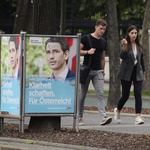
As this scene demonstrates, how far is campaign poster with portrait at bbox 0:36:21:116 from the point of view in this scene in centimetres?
634

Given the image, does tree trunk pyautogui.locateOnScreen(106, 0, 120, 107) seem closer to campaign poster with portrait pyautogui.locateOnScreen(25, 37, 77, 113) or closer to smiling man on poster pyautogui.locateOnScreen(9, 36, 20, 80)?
campaign poster with portrait pyautogui.locateOnScreen(25, 37, 77, 113)

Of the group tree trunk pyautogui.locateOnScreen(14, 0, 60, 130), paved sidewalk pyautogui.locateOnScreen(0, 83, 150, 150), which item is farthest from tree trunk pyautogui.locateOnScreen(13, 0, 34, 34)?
tree trunk pyautogui.locateOnScreen(14, 0, 60, 130)

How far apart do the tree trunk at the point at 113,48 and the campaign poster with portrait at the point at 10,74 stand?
471cm

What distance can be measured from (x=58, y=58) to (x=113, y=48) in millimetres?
4584

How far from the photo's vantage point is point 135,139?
232 inches

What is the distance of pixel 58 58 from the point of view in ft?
20.7

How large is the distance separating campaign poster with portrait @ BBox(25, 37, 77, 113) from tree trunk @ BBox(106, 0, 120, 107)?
4.45m

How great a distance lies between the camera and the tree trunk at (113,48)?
420 inches

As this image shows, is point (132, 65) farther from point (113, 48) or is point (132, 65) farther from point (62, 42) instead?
point (113, 48)

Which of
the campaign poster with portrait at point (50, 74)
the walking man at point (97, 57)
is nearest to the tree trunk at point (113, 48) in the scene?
the walking man at point (97, 57)

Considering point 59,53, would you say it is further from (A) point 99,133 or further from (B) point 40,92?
(A) point 99,133

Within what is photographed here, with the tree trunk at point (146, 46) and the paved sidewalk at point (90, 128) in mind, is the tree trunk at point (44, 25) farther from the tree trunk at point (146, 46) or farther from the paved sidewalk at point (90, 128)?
the tree trunk at point (146, 46)

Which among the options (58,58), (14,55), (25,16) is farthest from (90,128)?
(25,16)

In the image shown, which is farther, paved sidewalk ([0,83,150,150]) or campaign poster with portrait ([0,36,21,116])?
campaign poster with portrait ([0,36,21,116])
